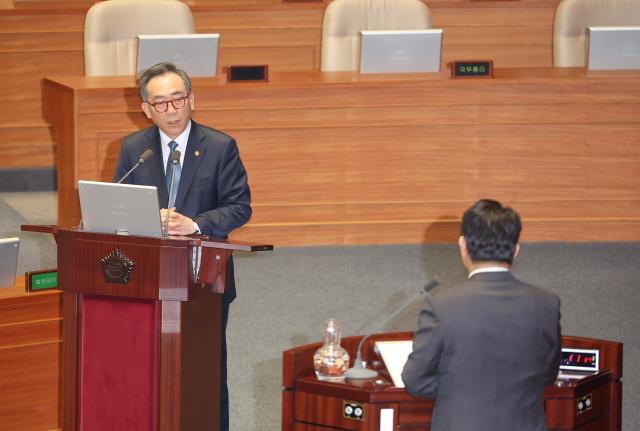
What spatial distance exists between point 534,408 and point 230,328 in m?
3.04

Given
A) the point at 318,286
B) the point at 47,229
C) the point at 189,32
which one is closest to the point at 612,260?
the point at 318,286

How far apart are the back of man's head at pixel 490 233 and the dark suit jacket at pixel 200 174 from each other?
3.95 feet

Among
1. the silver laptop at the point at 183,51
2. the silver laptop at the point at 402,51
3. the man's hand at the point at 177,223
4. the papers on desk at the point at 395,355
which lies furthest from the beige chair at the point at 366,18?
the papers on desk at the point at 395,355

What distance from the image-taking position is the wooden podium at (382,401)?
3.27 m

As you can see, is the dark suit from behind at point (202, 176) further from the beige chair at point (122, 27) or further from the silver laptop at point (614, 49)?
the silver laptop at point (614, 49)

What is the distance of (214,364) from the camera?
148 inches

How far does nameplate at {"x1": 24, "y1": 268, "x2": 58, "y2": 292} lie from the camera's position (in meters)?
4.16

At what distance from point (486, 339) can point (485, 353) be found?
0.03 m

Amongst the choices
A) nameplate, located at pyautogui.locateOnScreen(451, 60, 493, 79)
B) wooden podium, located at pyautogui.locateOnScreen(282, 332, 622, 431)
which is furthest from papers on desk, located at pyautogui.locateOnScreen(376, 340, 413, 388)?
nameplate, located at pyautogui.locateOnScreen(451, 60, 493, 79)

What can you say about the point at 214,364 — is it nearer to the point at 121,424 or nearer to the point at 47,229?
the point at 121,424

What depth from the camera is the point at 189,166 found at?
4012mm

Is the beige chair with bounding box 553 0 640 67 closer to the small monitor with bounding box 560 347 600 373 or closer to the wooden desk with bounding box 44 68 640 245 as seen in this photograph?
the wooden desk with bounding box 44 68 640 245

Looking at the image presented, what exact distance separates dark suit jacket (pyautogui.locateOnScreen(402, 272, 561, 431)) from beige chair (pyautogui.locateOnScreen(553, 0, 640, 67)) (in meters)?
5.01

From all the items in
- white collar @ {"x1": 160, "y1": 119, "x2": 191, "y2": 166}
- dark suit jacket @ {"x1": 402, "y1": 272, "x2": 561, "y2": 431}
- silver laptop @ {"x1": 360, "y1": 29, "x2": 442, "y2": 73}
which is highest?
silver laptop @ {"x1": 360, "y1": 29, "x2": 442, "y2": 73}
